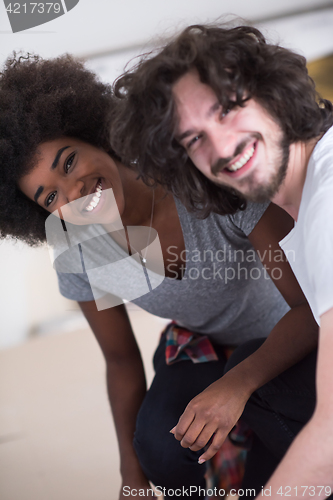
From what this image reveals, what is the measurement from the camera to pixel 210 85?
1.72 feet

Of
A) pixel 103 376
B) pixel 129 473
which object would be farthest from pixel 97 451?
pixel 103 376

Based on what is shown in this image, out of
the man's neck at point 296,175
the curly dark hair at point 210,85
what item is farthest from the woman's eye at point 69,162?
the man's neck at point 296,175

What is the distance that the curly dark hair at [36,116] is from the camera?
26.8 inches

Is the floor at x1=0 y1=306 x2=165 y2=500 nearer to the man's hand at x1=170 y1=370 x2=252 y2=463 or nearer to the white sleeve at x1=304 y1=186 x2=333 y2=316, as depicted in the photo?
the man's hand at x1=170 y1=370 x2=252 y2=463

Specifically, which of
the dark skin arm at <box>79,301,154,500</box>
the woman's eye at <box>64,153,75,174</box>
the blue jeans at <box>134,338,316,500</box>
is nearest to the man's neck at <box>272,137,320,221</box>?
the blue jeans at <box>134,338,316,500</box>

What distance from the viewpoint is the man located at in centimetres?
52

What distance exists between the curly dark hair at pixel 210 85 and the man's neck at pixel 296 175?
12mm

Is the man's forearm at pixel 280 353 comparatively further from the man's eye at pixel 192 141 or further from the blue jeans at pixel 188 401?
the man's eye at pixel 192 141

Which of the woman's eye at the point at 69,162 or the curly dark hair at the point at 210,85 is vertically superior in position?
the curly dark hair at the point at 210,85

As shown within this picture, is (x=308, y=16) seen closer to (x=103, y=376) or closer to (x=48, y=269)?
(x=48, y=269)

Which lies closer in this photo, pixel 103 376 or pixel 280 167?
pixel 280 167

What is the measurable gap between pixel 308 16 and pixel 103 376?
109 cm

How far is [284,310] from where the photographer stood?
0.89m

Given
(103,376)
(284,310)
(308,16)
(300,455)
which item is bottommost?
(103,376)
